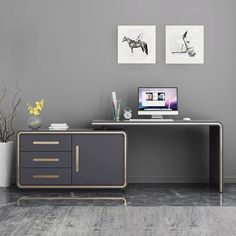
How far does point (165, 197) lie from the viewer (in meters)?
4.25

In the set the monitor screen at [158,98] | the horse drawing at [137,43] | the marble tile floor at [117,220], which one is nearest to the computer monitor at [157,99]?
the monitor screen at [158,98]

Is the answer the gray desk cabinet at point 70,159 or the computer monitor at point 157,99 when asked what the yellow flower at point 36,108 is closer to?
the gray desk cabinet at point 70,159

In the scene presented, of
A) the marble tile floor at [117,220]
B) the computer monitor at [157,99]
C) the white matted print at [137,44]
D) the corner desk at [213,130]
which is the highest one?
the white matted print at [137,44]

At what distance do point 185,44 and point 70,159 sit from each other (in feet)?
5.53

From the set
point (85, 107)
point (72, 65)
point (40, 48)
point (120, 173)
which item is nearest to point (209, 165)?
point (120, 173)

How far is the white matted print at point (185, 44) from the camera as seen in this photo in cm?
496

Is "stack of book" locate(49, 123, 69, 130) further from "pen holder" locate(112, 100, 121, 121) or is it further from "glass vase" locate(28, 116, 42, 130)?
"pen holder" locate(112, 100, 121, 121)

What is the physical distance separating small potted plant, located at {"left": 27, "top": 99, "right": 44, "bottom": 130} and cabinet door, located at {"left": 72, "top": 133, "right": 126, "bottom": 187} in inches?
15.9

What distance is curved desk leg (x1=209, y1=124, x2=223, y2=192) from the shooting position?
4.46 meters

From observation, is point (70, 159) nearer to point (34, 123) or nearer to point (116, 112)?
point (34, 123)

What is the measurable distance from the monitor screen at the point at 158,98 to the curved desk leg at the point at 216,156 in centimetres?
48

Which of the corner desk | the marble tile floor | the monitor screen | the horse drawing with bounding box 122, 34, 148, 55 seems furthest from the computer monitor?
the marble tile floor

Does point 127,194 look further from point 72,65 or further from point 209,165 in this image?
point 72,65

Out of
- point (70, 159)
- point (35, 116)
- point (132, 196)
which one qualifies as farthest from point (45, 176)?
point (132, 196)
